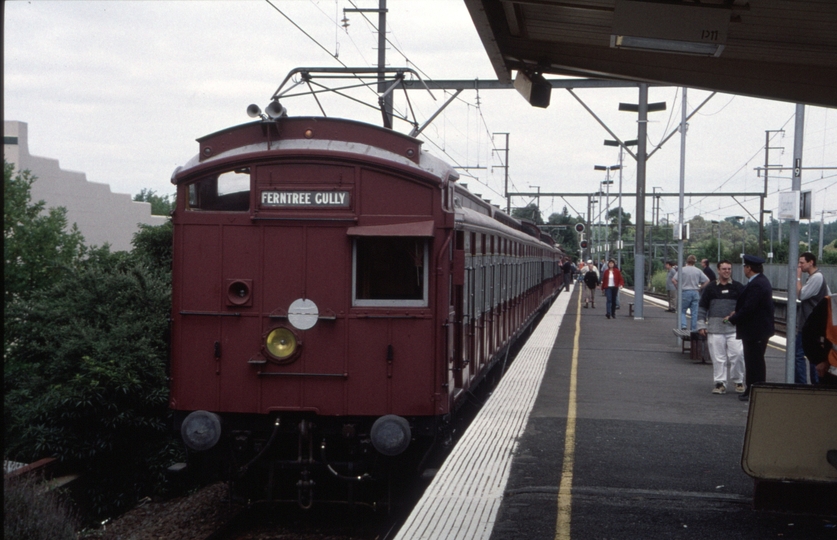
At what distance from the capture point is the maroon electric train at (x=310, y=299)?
291 inches

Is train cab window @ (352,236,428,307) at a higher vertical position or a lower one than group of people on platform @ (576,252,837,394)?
higher

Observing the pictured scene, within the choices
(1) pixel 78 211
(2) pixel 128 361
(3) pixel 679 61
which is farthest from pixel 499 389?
(1) pixel 78 211

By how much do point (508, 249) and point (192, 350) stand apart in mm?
7909

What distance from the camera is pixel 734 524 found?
6121 millimetres

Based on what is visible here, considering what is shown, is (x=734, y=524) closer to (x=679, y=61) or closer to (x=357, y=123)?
(x=679, y=61)

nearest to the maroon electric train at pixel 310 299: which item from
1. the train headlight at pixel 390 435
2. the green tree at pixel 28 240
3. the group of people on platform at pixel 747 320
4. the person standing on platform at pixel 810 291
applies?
the train headlight at pixel 390 435

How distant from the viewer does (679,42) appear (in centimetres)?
591

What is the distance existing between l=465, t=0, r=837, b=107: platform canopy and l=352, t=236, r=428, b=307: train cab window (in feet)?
5.53

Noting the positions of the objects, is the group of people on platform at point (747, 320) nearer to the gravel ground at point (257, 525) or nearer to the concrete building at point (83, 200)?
the gravel ground at point (257, 525)

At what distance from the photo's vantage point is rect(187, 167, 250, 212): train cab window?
7.53 metres

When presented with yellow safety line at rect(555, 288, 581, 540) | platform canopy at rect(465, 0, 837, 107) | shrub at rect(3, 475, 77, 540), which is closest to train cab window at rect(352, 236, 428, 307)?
platform canopy at rect(465, 0, 837, 107)

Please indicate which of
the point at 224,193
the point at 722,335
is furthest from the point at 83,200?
the point at 224,193

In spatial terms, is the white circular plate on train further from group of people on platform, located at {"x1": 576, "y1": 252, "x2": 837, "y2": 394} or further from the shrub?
group of people on platform, located at {"x1": 576, "y1": 252, "x2": 837, "y2": 394}

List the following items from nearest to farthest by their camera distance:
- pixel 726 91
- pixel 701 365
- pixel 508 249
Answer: pixel 726 91 → pixel 508 249 → pixel 701 365
